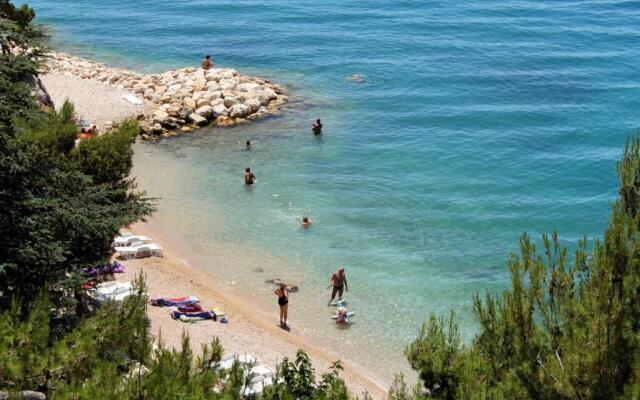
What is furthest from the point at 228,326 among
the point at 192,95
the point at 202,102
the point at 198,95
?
the point at 192,95

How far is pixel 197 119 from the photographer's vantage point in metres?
40.2

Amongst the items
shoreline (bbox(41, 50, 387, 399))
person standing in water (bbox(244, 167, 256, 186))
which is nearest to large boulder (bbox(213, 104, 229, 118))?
person standing in water (bbox(244, 167, 256, 186))

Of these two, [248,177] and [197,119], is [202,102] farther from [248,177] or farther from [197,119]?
[248,177]

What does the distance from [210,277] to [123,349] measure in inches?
545

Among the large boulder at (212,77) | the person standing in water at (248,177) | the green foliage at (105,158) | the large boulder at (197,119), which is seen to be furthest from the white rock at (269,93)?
the green foliage at (105,158)

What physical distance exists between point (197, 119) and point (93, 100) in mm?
6149

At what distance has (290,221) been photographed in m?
31.0

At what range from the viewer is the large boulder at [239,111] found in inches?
1619

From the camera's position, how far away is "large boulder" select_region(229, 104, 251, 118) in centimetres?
4112

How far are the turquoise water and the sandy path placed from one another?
3.96m

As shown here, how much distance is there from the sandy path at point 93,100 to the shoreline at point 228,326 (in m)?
14.3

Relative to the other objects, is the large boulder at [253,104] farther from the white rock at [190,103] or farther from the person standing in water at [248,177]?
the person standing in water at [248,177]

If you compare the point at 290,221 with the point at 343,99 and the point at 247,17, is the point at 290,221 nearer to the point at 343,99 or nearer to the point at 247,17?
the point at 343,99

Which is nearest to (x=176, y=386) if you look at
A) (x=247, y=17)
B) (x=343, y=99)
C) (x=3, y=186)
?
(x=3, y=186)
